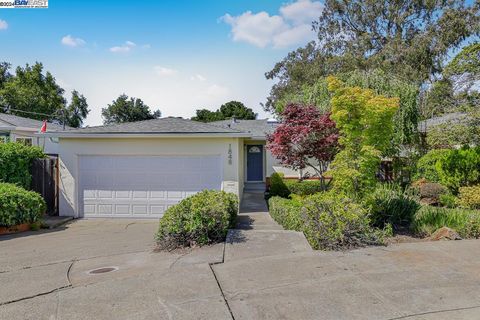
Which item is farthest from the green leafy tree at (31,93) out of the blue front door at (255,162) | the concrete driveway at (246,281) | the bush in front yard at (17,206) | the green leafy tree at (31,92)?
the concrete driveway at (246,281)

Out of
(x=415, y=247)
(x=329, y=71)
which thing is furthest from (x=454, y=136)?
(x=329, y=71)

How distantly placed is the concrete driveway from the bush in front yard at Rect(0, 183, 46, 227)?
61.3 inches

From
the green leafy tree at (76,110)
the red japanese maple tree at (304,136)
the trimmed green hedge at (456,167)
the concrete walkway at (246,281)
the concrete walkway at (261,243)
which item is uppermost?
the green leafy tree at (76,110)

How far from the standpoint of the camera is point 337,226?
251 inches

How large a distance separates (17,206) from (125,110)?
114 ft

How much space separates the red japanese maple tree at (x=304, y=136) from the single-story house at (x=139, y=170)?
1240 mm

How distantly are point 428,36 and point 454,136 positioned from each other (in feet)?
45.1

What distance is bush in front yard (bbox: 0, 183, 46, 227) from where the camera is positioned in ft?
27.6

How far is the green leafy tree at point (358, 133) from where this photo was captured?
7.95 metres

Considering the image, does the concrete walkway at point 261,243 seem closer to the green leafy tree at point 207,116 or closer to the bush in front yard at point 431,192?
the bush in front yard at point 431,192

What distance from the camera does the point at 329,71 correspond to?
24.1 m

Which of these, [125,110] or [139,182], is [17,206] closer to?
[139,182]

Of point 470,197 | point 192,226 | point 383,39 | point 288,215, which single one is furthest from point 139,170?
point 383,39

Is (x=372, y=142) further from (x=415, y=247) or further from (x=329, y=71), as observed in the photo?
(x=329, y=71)
